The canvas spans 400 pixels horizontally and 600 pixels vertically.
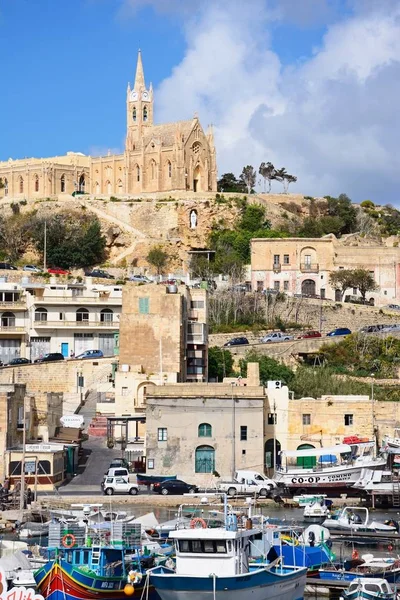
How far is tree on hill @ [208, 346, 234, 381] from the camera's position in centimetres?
7375

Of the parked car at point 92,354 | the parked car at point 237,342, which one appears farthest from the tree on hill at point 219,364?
the parked car at point 92,354

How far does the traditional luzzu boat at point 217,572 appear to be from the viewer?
105 ft

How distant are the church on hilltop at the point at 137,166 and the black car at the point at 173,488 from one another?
66.3 metres

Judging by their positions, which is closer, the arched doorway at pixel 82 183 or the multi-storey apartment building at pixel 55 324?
the multi-storey apartment building at pixel 55 324

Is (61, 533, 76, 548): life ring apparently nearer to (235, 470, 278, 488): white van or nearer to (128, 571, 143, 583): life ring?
(128, 571, 143, 583): life ring

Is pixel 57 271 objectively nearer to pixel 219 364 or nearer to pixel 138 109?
pixel 219 364

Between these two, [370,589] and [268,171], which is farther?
[268,171]

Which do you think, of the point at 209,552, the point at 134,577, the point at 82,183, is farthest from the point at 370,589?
the point at 82,183

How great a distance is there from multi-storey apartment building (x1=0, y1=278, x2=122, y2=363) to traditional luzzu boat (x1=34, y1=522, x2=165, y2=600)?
39824 mm

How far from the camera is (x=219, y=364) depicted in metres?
74.4

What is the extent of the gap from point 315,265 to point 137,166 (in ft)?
98.8

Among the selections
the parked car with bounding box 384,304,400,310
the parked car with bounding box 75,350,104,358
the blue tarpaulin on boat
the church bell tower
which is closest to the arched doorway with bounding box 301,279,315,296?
the parked car with bounding box 384,304,400,310

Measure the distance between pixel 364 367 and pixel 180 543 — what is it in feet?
145

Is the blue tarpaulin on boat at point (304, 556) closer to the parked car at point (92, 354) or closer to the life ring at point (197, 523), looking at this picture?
the life ring at point (197, 523)
